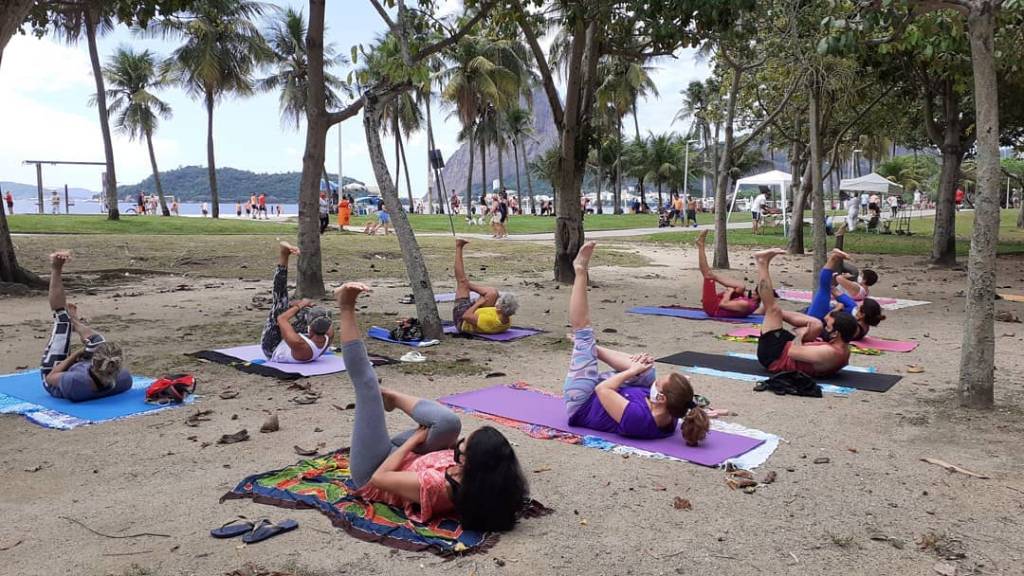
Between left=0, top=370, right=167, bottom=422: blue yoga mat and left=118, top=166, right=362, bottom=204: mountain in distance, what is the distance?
106713 mm

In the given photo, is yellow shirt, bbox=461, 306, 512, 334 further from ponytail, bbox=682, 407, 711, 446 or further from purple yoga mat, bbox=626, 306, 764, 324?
ponytail, bbox=682, 407, 711, 446

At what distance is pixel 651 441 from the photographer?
5188mm

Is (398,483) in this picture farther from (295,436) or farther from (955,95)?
(955,95)

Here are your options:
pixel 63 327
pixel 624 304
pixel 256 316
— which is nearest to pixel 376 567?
pixel 63 327

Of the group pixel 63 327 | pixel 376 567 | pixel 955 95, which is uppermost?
pixel 955 95

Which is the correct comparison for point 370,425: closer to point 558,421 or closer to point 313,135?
point 558,421

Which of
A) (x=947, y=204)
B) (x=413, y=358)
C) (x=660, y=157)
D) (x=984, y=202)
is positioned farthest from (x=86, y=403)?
(x=660, y=157)

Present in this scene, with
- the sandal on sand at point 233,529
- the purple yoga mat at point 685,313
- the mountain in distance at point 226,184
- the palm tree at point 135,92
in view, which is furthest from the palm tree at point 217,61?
the mountain in distance at point 226,184

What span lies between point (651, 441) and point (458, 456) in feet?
6.58

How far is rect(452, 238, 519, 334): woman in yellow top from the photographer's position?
914 cm

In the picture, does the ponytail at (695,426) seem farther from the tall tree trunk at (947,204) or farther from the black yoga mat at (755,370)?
the tall tree trunk at (947,204)

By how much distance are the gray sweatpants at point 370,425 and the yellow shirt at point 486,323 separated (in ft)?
16.9

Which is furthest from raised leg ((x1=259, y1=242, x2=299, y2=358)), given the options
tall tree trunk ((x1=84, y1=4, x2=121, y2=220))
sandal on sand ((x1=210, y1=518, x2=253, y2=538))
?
tall tree trunk ((x1=84, y1=4, x2=121, y2=220))

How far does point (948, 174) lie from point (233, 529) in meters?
17.3
